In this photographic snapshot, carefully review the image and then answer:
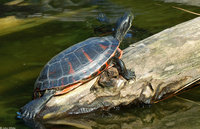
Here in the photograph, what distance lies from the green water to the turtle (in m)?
0.42

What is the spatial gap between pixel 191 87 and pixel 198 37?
83 cm

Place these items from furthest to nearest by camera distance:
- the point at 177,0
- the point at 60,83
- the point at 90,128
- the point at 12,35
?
1. the point at 177,0
2. the point at 12,35
3. the point at 60,83
4. the point at 90,128

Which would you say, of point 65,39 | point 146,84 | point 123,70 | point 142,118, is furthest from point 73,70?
point 65,39

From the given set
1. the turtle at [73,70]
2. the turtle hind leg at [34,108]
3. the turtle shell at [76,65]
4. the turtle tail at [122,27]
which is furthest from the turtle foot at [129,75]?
the turtle tail at [122,27]

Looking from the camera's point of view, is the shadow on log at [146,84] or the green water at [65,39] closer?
the green water at [65,39]

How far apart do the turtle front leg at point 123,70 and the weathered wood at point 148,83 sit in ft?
0.27

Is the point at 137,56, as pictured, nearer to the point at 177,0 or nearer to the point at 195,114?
the point at 195,114

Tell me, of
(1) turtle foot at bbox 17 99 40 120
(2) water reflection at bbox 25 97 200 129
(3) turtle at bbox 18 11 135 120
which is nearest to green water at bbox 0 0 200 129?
(2) water reflection at bbox 25 97 200 129

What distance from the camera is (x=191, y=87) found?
14.3 ft

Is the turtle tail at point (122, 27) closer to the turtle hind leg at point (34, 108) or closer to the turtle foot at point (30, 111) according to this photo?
the turtle hind leg at point (34, 108)

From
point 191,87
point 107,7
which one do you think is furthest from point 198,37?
point 107,7

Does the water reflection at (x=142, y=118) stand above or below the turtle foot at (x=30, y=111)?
below

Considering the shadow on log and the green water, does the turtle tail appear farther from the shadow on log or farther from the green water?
the green water

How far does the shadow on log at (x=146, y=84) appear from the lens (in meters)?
3.86
